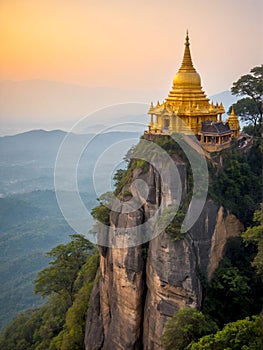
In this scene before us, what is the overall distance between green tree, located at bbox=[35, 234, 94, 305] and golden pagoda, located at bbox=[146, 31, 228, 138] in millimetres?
10378

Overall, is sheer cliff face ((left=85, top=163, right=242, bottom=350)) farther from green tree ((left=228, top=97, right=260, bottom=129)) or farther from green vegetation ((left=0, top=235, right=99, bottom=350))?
green tree ((left=228, top=97, right=260, bottom=129))

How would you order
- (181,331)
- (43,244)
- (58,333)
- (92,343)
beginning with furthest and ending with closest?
(43,244) → (58,333) → (92,343) → (181,331)

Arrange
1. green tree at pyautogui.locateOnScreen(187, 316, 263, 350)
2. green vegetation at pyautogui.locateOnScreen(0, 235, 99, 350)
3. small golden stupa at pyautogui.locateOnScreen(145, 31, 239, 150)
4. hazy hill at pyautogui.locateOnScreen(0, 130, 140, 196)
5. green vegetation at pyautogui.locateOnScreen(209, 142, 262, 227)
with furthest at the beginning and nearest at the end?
hazy hill at pyautogui.locateOnScreen(0, 130, 140, 196) → green vegetation at pyautogui.locateOnScreen(0, 235, 99, 350) → small golden stupa at pyautogui.locateOnScreen(145, 31, 239, 150) → green vegetation at pyautogui.locateOnScreen(209, 142, 262, 227) → green tree at pyautogui.locateOnScreen(187, 316, 263, 350)

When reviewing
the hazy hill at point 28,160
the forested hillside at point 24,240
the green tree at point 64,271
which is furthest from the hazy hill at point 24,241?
the green tree at point 64,271

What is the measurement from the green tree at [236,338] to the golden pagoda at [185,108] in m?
9.37

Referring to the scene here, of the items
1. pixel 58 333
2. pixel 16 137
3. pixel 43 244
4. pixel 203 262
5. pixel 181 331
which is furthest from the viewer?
pixel 16 137

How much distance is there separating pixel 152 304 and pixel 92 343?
4785mm

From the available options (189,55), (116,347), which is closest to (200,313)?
(116,347)

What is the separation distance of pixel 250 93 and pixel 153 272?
12897mm

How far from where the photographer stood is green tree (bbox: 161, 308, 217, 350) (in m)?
16.2

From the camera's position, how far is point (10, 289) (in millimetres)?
47531

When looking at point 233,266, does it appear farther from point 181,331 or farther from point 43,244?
point 43,244

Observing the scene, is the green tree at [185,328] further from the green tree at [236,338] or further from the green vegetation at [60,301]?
the green vegetation at [60,301]

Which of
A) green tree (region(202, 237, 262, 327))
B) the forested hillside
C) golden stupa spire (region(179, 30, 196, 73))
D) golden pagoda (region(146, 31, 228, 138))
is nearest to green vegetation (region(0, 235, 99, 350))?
green tree (region(202, 237, 262, 327))
